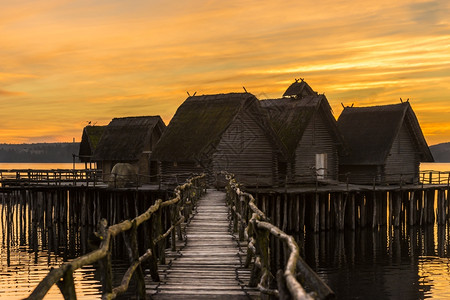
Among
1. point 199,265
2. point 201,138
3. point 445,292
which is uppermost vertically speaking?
point 201,138

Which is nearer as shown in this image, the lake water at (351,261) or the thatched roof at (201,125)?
the lake water at (351,261)

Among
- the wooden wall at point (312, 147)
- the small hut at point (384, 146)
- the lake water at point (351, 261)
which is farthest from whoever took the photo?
the small hut at point (384, 146)

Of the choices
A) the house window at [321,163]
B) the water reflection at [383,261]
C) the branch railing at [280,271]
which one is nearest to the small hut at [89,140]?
the house window at [321,163]

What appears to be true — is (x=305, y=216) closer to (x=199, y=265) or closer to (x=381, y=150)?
(x=381, y=150)

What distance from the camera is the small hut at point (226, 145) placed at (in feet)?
143

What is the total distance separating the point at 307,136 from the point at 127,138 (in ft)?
52.9

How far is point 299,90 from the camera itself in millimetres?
51531

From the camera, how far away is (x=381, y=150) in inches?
1992

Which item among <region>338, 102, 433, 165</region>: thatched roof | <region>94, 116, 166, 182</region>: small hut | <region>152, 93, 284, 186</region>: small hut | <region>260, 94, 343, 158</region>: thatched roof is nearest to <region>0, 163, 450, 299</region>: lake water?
<region>152, 93, 284, 186</region>: small hut

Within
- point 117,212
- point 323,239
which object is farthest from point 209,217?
point 117,212

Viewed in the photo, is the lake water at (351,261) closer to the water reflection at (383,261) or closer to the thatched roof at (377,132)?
the water reflection at (383,261)

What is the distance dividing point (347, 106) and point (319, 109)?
396 inches

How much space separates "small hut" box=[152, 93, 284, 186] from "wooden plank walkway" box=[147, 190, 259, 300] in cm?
2316

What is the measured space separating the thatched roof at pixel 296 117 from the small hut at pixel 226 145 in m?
2.08
